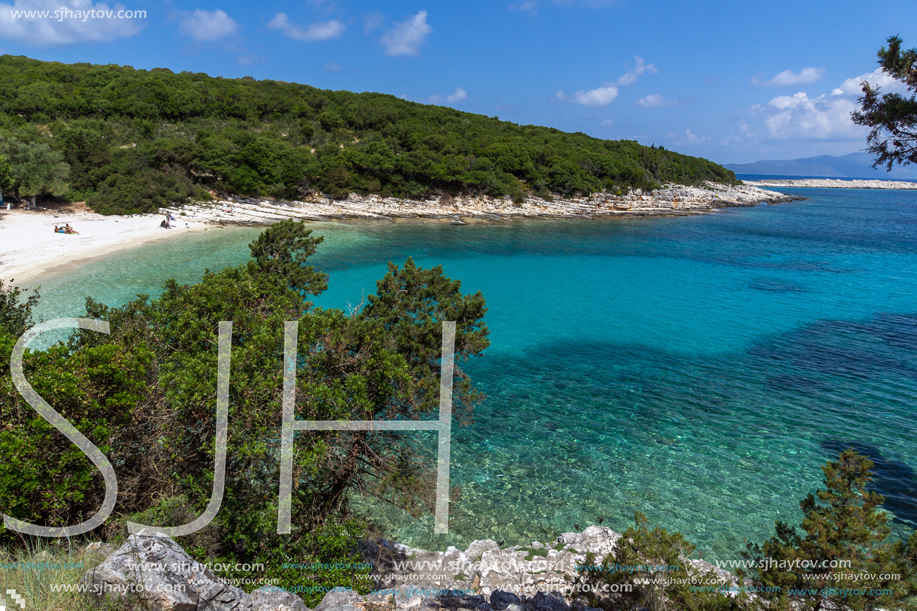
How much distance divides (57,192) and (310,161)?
24.2m

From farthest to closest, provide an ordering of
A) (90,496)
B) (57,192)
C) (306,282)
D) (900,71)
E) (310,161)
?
(310,161), (57,192), (306,282), (900,71), (90,496)

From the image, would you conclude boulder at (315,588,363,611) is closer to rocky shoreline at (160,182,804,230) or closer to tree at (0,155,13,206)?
rocky shoreline at (160,182,804,230)

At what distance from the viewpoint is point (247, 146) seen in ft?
168

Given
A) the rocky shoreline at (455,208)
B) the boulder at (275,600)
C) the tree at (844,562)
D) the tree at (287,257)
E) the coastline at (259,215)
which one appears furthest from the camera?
the rocky shoreline at (455,208)

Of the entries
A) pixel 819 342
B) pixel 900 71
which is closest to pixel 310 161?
pixel 819 342

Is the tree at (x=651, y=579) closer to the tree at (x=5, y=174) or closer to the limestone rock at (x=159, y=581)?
the limestone rock at (x=159, y=581)

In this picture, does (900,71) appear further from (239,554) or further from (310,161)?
(310,161)

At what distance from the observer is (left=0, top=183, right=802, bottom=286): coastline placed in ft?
95.1

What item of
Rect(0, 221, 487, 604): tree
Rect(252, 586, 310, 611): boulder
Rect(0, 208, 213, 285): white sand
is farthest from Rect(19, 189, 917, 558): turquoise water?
Rect(252, 586, 310, 611): boulder

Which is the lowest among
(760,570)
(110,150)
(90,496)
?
(760,570)

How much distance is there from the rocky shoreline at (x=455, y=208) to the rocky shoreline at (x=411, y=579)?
4164 centimetres

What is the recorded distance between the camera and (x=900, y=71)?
7.33 metres

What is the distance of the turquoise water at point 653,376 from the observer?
1128cm

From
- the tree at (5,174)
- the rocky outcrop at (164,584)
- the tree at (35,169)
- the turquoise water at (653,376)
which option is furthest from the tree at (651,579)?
the tree at (35,169)
